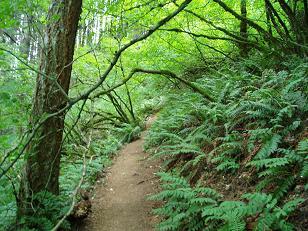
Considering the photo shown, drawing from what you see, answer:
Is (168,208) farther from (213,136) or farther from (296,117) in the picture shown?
(296,117)

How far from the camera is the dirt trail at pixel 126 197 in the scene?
19.1 ft

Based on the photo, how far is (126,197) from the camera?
273 inches

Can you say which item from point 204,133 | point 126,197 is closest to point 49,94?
point 126,197

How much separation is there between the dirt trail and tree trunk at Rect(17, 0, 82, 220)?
4.22ft

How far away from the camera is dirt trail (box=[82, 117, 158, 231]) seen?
19.1 ft

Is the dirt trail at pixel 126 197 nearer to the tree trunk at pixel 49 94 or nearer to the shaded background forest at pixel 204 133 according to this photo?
the shaded background forest at pixel 204 133

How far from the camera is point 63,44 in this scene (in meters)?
5.54

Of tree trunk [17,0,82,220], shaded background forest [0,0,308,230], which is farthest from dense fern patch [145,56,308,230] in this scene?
tree trunk [17,0,82,220]

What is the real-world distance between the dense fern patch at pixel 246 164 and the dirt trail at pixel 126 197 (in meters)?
0.58

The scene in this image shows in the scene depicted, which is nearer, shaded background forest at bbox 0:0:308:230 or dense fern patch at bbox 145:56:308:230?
dense fern patch at bbox 145:56:308:230

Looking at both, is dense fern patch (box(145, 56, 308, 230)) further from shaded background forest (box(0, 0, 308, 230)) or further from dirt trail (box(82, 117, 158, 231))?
dirt trail (box(82, 117, 158, 231))

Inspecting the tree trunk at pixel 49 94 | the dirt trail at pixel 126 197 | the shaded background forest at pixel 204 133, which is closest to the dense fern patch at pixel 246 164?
the shaded background forest at pixel 204 133

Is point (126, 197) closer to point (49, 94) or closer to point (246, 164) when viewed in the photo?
point (49, 94)

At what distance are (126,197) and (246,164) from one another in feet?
10.1
